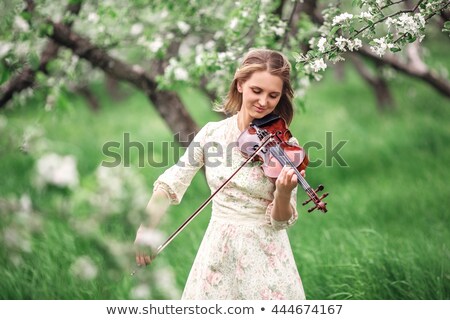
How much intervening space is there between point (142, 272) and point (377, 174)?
15.3 ft

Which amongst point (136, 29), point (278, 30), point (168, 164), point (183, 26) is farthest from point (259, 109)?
point (168, 164)

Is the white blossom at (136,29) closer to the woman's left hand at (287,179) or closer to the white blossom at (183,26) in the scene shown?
the white blossom at (183,26)

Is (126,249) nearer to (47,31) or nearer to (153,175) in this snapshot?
(47,31)

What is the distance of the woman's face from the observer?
216 centimetres

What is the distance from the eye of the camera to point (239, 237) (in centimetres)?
226

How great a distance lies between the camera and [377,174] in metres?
5.88

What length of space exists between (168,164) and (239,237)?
392 cm

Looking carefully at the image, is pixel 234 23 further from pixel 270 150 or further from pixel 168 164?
pixel 168 164

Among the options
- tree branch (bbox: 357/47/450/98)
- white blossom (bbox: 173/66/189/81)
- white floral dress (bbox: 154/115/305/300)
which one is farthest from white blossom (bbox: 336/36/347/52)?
tree branch (bbox: 357/47/450/98)

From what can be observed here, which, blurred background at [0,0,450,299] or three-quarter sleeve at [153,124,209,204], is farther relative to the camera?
three-quarter sleeve at [153,124,209,204]

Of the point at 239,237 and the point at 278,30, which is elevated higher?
the point at 278,30

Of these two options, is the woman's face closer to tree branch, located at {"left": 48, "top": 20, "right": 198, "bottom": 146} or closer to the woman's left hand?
the woman's left hand

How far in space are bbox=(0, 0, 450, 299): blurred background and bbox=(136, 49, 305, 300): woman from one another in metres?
0.29
